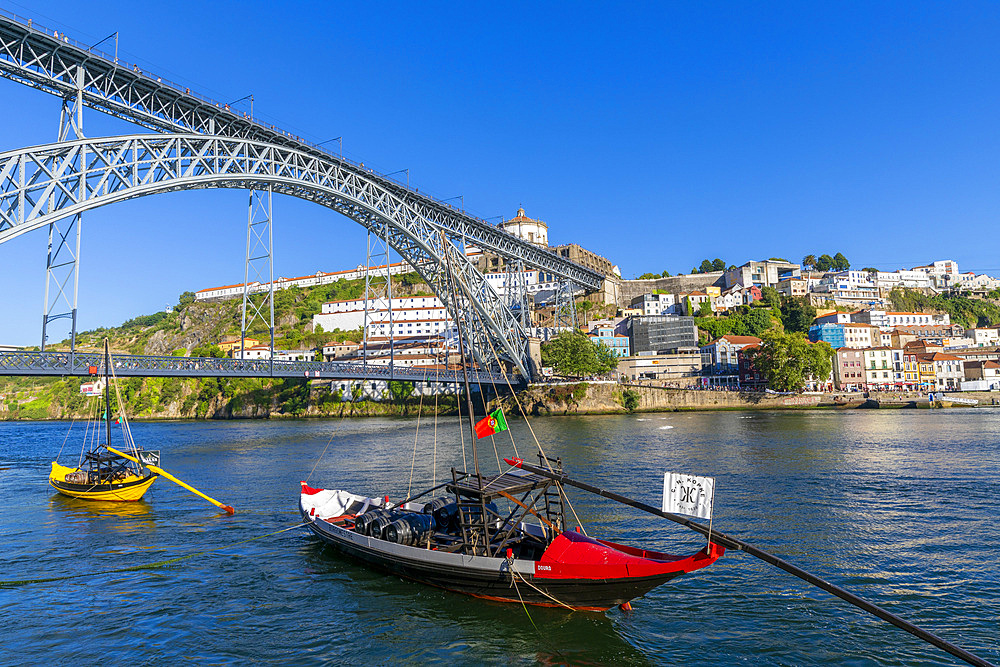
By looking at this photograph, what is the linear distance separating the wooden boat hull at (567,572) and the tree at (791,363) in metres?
65.7

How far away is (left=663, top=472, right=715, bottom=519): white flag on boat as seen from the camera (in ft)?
26.6

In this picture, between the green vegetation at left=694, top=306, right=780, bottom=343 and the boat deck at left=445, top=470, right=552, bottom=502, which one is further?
the green vegetation at left=694, top=306, right=780, bottom=343

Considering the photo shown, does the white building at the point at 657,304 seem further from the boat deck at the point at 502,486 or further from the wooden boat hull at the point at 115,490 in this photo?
the boat deck at the point at 502,486

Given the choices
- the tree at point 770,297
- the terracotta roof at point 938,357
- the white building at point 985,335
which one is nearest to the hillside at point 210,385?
the tree at point 770,297

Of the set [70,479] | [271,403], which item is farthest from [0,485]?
[271,403]

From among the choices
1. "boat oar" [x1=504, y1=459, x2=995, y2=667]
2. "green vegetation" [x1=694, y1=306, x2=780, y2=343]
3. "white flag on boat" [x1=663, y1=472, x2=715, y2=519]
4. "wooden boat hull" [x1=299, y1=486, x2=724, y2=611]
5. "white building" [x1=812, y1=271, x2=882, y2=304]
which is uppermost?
"white building" [x1=812, y1=271, x2=882, y2=304]

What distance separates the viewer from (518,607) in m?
10.3

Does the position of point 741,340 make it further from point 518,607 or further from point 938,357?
point 518,607

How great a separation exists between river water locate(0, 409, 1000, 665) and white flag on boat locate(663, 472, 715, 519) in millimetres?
2289

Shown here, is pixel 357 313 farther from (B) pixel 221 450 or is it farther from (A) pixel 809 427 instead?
(A) pixel 809 427

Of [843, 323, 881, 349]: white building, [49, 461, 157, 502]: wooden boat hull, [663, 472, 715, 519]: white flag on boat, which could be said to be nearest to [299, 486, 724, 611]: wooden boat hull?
[663, 472, 715, 519]: white flag on boat

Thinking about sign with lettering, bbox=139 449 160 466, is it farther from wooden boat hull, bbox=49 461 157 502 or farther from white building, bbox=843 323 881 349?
white building, bbox=843 323 881 349

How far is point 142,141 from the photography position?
28172 mm

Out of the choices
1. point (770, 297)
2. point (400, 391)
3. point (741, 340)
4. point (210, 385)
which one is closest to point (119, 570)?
point (400, 391)
